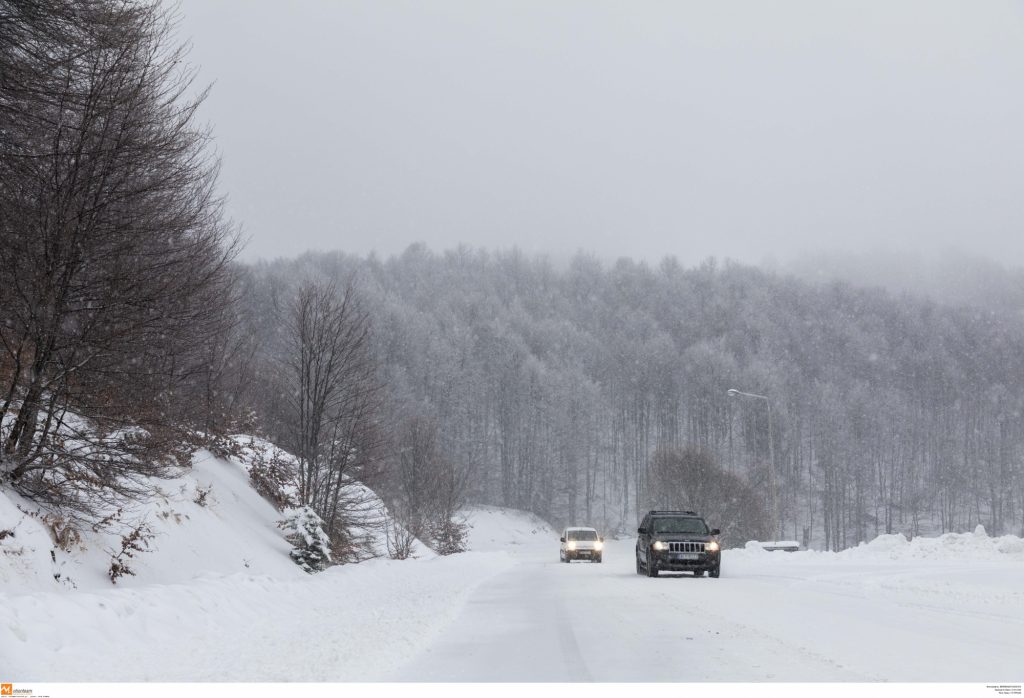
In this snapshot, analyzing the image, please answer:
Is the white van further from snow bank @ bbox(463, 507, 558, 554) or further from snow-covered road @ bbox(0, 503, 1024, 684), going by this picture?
snow bank @ bbox(463, 507, 558, 554)

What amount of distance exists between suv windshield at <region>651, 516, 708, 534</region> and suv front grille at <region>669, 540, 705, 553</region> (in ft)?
3.83

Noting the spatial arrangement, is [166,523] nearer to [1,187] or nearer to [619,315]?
[1,187]

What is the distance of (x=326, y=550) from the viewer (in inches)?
887

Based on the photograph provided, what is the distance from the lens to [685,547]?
26.1m

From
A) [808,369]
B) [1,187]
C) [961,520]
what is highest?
[808,369]

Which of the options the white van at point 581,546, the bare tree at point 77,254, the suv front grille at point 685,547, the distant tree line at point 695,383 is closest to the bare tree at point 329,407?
the suv front grille at point 685,547

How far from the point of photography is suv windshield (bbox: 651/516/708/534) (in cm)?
2739

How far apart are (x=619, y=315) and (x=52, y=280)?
15369 cm

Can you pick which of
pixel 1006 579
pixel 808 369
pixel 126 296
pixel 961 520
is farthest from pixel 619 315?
pixel 126 296

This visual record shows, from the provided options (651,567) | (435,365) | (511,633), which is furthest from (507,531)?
(511,633)

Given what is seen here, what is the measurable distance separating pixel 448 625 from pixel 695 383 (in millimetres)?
127762

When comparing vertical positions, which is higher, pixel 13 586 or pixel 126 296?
pixel 126 296

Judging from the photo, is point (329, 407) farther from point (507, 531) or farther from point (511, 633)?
point (507, 531)

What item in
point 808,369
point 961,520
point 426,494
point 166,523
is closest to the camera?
point 166,523
